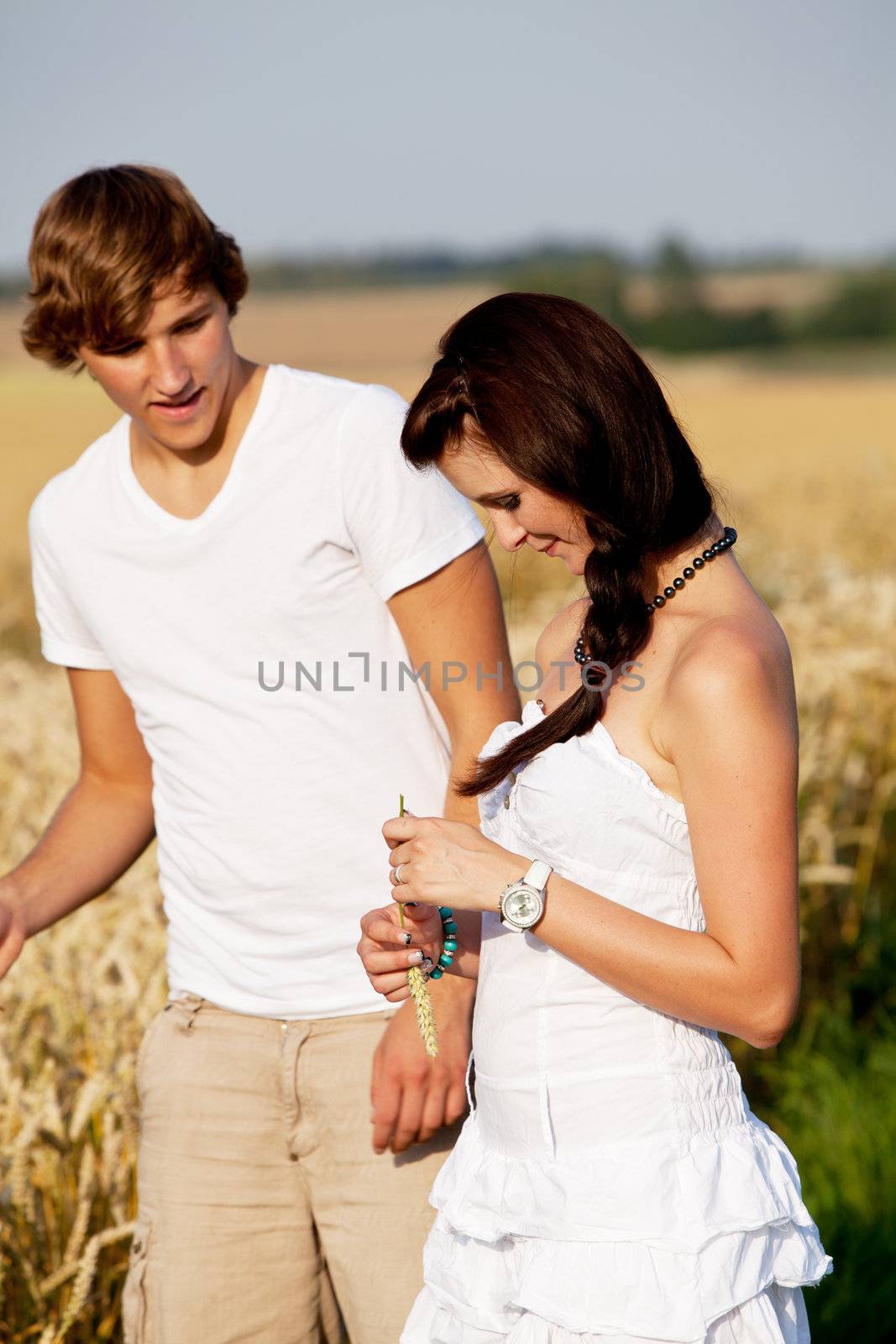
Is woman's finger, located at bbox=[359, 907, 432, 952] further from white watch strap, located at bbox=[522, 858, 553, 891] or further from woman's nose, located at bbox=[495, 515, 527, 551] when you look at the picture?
woman's nose, located at bbox=[495, 515, 527, 551]

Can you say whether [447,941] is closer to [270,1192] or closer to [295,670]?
[295,670]

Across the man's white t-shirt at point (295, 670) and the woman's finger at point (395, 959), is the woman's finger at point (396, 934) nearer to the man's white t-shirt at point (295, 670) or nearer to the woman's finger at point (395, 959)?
the woman's finger at point (395, 959)

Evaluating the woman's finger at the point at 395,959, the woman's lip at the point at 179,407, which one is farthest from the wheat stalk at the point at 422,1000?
the woman's lip at the point at 179,407

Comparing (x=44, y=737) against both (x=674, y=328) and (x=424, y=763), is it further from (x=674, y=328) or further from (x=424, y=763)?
(x=674, y=328)

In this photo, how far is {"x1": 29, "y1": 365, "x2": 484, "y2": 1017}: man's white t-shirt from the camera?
2.22 metres

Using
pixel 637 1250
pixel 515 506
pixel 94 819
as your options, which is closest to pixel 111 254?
pixel 515 506

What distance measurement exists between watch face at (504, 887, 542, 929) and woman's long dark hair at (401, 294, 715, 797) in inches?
8.9

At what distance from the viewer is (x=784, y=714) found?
1654 mm

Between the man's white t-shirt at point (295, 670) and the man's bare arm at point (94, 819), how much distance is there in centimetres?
29

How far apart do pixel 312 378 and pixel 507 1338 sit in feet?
4.67

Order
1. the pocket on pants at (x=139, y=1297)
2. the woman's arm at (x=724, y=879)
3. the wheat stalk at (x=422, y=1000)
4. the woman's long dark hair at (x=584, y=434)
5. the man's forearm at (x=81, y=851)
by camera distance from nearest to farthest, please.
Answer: the woman's arm at (x=724, y=879)
the woman's long dark hair at (x=584, y=434)
the wheat stalk at (x=422, y=1000)
the pocket on pants at (x=139, y=1297)
the man's forearm at (x=81, y=851)

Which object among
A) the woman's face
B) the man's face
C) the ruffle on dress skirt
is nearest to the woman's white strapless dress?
the ruffle on dress skirt

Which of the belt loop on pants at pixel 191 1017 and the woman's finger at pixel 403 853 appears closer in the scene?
the woman's finger at pixel 403 853

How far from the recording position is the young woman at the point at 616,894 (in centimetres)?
164
